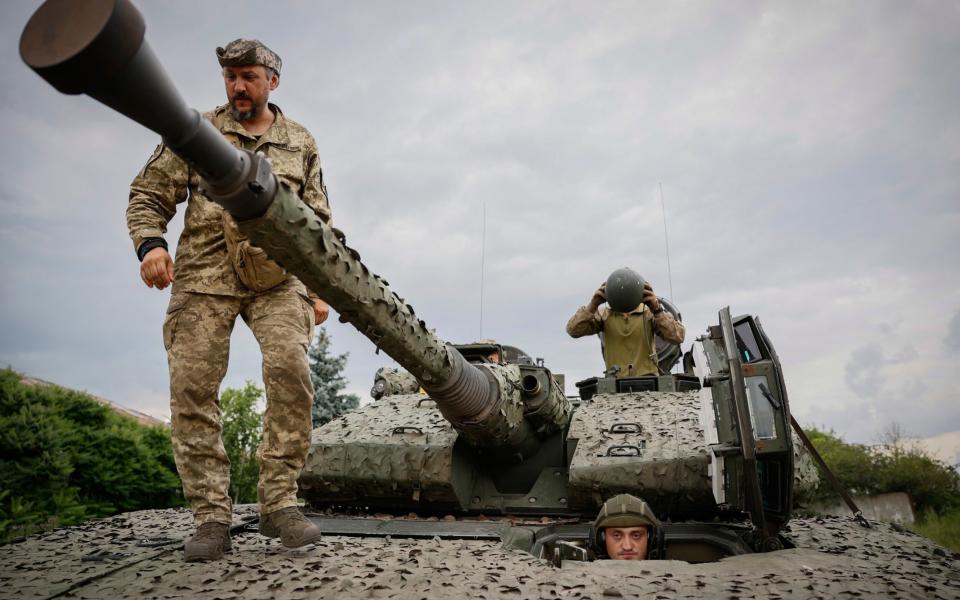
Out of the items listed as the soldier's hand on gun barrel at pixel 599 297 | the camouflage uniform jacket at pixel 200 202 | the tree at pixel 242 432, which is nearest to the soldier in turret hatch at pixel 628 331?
the soldier's hand on gun barrel at pixel 599 297

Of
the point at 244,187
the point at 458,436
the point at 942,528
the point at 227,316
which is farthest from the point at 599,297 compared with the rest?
the point at 942,528

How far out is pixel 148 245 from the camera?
3641mm

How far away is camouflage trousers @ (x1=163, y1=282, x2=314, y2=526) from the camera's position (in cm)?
377

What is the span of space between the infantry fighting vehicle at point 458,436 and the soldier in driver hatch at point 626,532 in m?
0.14

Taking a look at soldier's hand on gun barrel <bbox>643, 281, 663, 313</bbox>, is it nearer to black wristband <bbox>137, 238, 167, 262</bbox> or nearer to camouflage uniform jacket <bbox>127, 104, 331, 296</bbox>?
camouflage uniform jacket <bbox>127, 104, 331, 296</bbox>

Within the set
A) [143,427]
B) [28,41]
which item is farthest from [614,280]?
[143,427]

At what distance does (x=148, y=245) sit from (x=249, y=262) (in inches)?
17.6

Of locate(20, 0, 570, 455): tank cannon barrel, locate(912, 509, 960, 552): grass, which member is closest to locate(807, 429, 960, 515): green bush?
locate(912, 509, 960, 552): grass

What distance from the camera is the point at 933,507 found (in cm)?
1586

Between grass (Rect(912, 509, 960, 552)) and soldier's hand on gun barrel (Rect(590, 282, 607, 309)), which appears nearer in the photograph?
soldier's hand on gun barrel (Rect(590, 282, 607, 309))

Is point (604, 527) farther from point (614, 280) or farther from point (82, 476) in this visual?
point (82, 476)

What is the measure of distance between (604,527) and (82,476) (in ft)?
28.3

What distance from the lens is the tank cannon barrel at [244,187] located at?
6.93ft

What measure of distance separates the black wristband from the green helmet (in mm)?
4395
